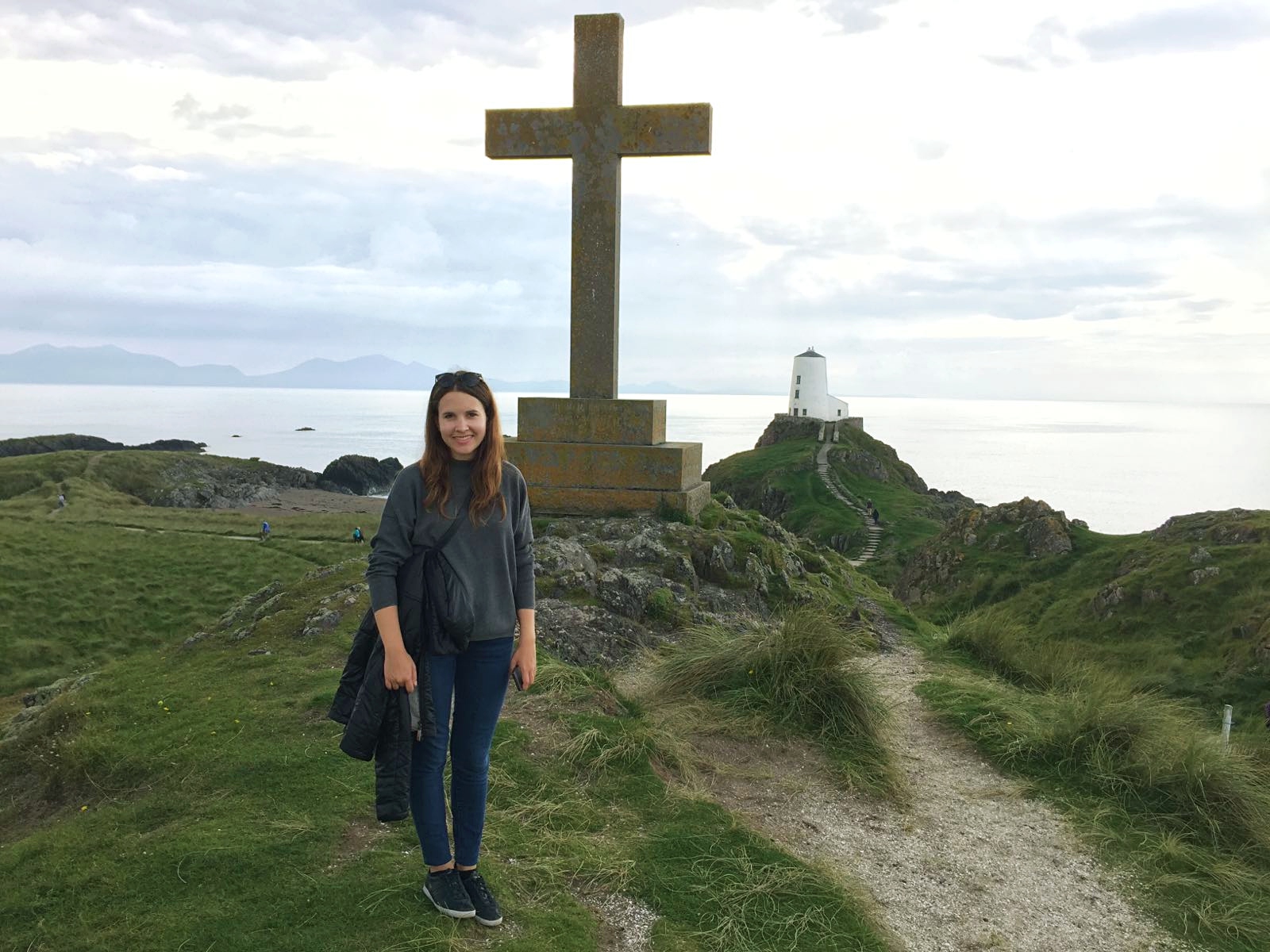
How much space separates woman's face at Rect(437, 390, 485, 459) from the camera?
3.93m

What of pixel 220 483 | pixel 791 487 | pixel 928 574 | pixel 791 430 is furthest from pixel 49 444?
pixel 928 574

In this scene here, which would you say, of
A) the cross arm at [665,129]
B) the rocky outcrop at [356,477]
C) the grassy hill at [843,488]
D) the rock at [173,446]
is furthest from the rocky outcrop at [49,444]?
the cross arm at [665,129]

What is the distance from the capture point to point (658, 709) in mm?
7156

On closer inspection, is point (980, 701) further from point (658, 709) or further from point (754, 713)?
point (658, 709)

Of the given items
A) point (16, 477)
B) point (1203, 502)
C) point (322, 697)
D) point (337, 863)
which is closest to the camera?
point (337, 863)

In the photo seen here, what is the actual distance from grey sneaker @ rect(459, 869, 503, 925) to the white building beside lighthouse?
83.7 meters

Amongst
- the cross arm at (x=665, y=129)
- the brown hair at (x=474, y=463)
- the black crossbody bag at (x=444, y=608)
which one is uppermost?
the cross arm at (x=665, y=129)

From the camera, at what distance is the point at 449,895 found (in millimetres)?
3975

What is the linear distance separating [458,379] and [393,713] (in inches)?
59.4

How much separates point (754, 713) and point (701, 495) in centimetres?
564

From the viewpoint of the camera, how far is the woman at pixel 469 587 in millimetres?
3902

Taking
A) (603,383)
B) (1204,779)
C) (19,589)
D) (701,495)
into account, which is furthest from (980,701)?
(19,589)

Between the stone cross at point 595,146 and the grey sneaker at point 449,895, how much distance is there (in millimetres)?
8429

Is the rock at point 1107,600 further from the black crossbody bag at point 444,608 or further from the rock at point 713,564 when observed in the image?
the black crossbody bag at point 444,608
